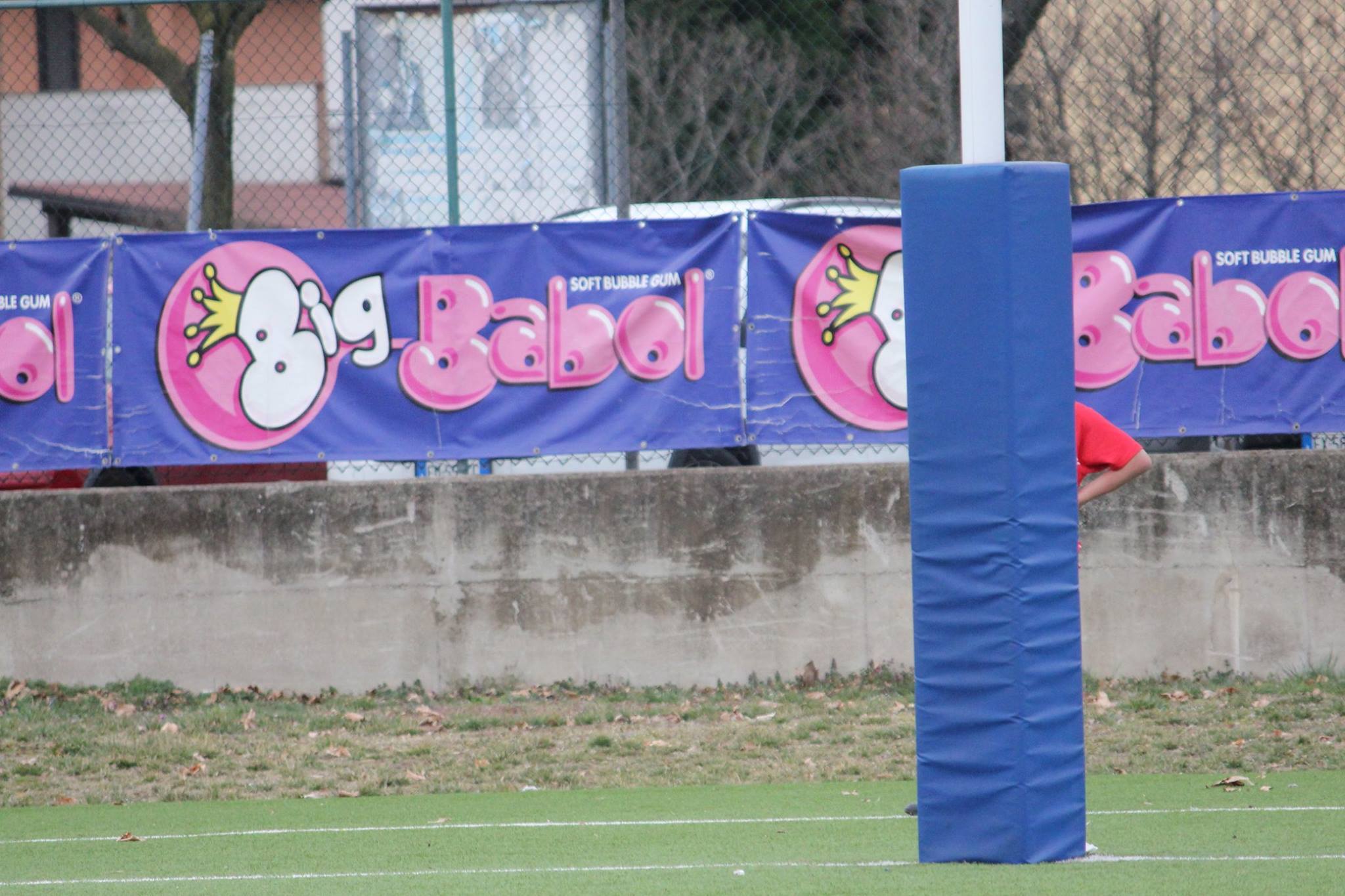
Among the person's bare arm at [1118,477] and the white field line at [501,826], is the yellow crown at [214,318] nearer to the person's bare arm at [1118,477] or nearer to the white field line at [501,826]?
the white field line at [501,826]

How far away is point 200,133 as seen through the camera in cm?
1149

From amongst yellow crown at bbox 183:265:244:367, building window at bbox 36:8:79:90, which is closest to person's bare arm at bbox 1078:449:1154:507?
yellow crown at bbox 183:265:244:367

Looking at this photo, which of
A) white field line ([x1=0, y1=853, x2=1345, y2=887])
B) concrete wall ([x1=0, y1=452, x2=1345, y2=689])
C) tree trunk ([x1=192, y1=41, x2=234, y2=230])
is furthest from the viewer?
tree trunk ([x1=192, y1=41, x2=234, y2=230])

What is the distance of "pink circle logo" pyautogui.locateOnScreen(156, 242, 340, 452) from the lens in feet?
31.8

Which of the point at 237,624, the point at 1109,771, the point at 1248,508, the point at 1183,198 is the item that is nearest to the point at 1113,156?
the point at 1183,198

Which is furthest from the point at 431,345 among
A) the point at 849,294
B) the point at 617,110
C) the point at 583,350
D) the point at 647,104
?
the point at 647,104

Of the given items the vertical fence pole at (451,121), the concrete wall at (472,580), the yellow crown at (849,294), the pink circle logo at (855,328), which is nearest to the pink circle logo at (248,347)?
the concrete wall at (472,580)

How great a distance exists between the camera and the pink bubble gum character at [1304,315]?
31.1 ft

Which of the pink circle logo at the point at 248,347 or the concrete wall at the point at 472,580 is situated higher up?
the pink circle logo at the point at 248,347

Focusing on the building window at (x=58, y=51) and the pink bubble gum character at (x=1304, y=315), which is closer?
the pink bubble gum character at (x=1304, y=315)

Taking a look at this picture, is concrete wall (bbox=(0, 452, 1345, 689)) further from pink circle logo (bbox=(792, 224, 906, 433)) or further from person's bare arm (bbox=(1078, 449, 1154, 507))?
person's bare arm (bbox=(1078, 449, 1154, 507))

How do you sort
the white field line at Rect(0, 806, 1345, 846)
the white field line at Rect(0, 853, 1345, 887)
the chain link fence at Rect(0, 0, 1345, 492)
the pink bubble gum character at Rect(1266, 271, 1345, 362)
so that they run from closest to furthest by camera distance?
1. the white field line at Rect(0, 853, 1345, 887)
2. the white field line at Rect(0, 806, 1345, 846)
3. the pink bubble gum character at Rect(1266, 271, 1345, 362)
4. the chain link fence at Rect(0, 0, 1345, 492)

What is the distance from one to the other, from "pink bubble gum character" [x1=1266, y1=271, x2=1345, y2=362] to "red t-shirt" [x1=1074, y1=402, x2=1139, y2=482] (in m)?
3.83

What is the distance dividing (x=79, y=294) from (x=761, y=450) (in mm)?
4350
